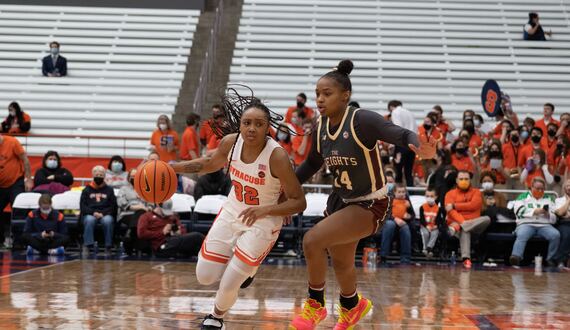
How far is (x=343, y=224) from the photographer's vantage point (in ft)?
19.1

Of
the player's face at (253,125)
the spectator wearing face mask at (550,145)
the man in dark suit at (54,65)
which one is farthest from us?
the man in dark suit at (54,65)

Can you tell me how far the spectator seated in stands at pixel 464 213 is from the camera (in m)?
13.6

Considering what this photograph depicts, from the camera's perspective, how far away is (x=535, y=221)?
536 inches

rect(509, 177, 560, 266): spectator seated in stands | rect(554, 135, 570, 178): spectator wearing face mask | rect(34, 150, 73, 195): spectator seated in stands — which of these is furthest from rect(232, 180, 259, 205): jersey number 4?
rect(554, 135, 570, 178): spectator wearing face mask

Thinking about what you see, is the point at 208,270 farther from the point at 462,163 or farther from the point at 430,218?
the point at 462,163

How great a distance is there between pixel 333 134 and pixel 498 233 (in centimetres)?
852

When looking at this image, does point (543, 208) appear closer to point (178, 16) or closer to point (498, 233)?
point (498, 233)

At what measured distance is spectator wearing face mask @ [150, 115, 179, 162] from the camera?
15.6 meters

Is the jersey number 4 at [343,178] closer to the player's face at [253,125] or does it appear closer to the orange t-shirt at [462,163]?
the player's face at [253,125]

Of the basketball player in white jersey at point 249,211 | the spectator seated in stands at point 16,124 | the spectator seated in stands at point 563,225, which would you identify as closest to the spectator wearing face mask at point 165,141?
the spectator seated in stands at point 16,124

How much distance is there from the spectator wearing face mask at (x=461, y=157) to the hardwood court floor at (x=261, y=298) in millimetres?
3091

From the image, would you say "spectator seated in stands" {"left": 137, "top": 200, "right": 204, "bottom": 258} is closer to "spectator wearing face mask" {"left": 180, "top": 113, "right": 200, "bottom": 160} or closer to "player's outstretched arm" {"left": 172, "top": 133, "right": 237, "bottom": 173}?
"spectator wearing face mask" {"left": 180, "top": 113, "right": 200, "bottom": 160}

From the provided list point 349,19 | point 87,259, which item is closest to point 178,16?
point 349,19

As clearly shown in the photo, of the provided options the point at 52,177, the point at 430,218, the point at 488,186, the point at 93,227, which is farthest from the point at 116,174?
the point at 488,186
